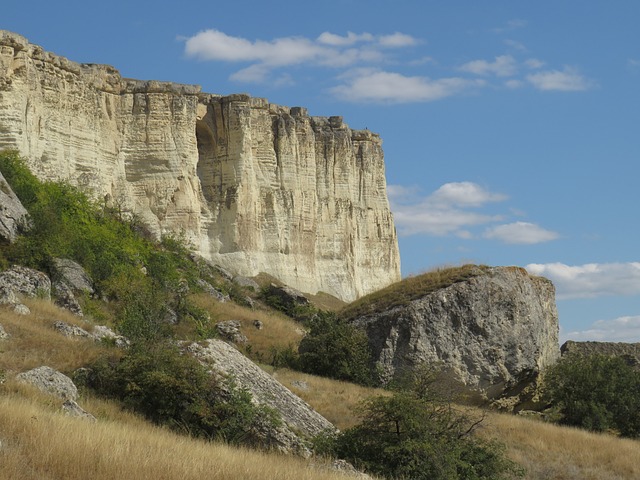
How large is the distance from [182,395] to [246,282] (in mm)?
35623

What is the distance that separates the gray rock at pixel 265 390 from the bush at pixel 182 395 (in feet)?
1.46

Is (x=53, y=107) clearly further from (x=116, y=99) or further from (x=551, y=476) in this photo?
(x=551, y=476)

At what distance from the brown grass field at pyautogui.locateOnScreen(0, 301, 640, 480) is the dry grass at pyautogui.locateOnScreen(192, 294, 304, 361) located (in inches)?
358

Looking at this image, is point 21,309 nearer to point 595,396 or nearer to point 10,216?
point 10,216

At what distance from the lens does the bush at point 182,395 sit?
48.0ft

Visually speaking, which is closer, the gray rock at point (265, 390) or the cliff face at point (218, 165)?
the gray rock at point (265, 390)

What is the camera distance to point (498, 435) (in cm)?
2194

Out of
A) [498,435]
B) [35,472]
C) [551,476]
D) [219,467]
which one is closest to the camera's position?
[35,472]

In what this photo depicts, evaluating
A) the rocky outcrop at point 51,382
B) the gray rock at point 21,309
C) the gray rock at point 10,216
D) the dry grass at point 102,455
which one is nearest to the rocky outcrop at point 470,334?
the gray rock at point 21,309

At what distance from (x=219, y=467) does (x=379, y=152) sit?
196 feet

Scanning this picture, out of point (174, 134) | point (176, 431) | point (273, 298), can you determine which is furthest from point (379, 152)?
point (176, 431)

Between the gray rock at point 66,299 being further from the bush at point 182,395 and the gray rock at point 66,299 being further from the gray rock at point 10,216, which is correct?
the bush at point 182,395

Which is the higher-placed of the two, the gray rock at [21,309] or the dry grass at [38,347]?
the gray rock at [21,309]

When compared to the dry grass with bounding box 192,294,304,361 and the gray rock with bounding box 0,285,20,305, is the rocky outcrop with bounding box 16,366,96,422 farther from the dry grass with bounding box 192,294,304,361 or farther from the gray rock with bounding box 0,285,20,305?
the dry grass with bounding box 192,294,304,361
